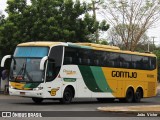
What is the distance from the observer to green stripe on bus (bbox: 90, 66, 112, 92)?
88.4 ft

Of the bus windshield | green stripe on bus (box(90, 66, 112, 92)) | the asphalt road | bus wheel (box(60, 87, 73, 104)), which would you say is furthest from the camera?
green stripe on bus (box(90, 66, 112, 92))

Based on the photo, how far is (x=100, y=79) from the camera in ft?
90.2

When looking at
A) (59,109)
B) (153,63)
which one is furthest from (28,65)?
(153,63)

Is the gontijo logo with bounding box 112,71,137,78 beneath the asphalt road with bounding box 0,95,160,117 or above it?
above

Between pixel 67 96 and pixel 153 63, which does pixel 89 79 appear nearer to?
pixel 67 96

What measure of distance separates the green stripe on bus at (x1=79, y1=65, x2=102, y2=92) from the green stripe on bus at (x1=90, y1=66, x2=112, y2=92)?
22 centimetres

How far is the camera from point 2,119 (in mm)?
15078

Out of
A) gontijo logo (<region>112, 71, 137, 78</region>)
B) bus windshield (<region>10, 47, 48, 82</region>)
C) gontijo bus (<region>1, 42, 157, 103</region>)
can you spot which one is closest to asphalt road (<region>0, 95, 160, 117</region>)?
gontijo bus (<region>1, 42, 157, 103</region>)

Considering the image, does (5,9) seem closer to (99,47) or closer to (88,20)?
(88,20)

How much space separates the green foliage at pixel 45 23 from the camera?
34.9 metres

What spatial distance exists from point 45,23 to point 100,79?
956 cm

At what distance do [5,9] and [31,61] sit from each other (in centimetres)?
1436

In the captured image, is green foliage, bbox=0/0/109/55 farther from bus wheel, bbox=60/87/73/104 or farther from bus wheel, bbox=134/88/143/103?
bus wheel, bbox=60/87/73/104

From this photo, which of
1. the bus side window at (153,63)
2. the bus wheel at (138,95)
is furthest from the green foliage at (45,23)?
the bus wheel at (138,95)
